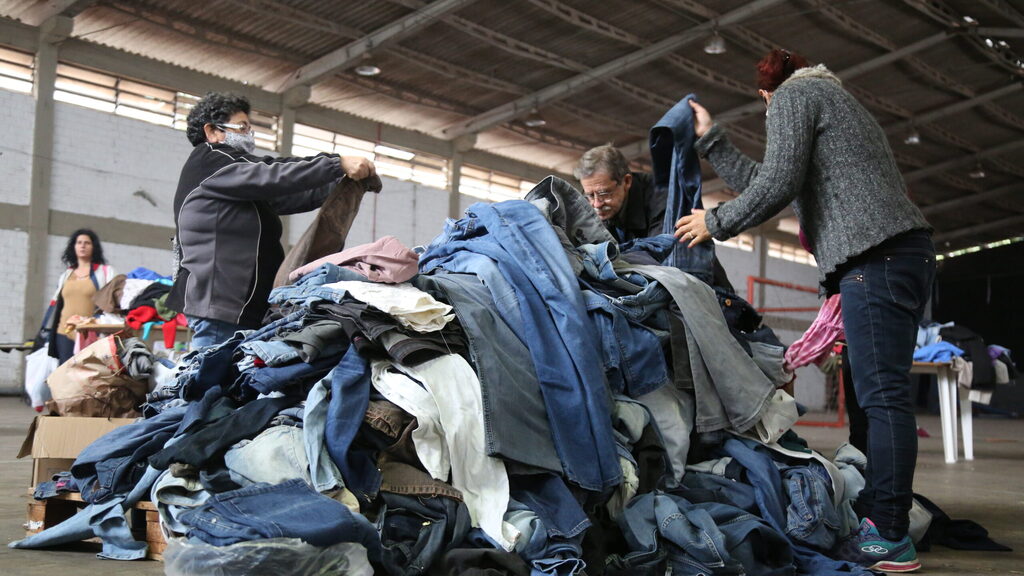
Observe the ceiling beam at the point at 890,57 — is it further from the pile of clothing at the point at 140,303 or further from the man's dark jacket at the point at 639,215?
the man's dark jacket at the point at 639,215

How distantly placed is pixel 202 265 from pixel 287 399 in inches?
32.1

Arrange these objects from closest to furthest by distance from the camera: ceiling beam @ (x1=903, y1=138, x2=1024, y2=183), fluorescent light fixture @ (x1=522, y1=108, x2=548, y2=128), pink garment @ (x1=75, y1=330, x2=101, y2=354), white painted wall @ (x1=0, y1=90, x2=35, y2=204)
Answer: pink garment @ (x1=75, y1=330, x2=101, y2=354), white painted wall @ (x1=0, y1=90, x2=35, y2=204), fluorescent light fixture @ (x1=522, y1=108, x2=548, y2=128), ceiling beam @ (x1=903, y1=138, x2=1024, y2=183)

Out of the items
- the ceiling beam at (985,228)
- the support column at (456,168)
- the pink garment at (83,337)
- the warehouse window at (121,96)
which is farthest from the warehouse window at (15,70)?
the ceiling beam at (985,228)

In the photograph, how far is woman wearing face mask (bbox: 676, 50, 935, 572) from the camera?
248cm

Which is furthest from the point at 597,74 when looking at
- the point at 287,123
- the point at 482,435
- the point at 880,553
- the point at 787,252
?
the point at 482,435

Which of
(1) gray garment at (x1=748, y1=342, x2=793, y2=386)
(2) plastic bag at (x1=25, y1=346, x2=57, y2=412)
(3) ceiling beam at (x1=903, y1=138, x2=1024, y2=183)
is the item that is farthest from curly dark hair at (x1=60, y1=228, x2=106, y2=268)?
(3) ceiling beam at (x1=903, y1=138, x2=1024, y2=183)

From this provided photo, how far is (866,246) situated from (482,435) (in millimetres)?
1181

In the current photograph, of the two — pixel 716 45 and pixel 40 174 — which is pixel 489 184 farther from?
pixel 40 174

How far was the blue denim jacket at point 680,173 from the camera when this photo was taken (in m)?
2.96

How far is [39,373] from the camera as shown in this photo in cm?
717

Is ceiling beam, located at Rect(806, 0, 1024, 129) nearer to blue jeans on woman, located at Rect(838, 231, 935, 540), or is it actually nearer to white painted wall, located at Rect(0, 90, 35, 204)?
white painted wall, located at Rect(0, 90, 35, 204)

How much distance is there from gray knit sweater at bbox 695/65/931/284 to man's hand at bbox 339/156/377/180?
3.76 feet

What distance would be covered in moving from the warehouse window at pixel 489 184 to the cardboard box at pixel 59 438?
1232 cm

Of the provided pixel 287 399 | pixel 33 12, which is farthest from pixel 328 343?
pixel 33 12
